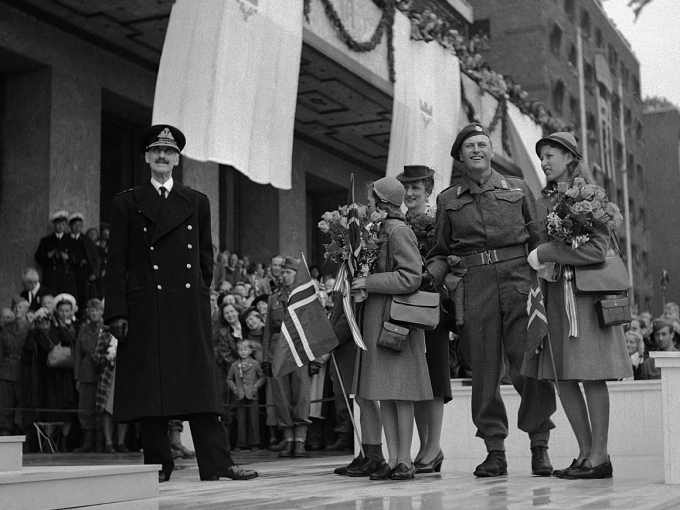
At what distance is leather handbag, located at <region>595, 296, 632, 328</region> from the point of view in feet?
20.4

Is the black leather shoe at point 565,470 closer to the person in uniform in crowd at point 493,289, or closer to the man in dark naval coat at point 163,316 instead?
the person in uniform in crowd at point 493,289

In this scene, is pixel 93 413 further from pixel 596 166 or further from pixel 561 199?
pixel 596 166

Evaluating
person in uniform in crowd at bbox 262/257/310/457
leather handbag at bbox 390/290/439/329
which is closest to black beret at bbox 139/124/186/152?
leather handbag at bbox 390/290/439/329

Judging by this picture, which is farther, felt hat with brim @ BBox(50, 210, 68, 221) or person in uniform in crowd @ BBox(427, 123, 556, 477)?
felt hat with brim @ BBox(50, 210, 68, 221)

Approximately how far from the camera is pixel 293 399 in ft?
37.1

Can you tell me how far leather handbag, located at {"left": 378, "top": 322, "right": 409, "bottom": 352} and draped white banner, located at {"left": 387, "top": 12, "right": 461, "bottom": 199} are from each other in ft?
36.5

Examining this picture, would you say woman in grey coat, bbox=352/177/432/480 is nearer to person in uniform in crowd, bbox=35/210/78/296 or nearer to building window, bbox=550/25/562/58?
person in uniform in crowd, bbox=35/210/78/296

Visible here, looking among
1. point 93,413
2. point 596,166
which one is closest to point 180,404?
point 93,413

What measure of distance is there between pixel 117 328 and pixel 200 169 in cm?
1298

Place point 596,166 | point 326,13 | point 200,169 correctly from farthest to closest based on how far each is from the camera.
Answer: point 596,166, point 200,169, point 326,13

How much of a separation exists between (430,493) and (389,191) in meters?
2.06

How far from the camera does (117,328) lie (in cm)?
612

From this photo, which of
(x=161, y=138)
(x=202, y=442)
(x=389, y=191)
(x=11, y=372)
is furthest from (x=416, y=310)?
(x=11, y=372)

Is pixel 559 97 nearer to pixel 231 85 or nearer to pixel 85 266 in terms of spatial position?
pixel 85 266
